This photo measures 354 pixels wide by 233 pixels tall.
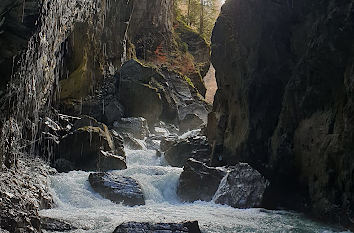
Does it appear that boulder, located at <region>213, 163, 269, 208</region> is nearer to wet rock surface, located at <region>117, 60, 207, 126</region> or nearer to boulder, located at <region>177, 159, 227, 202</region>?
boulder, located at <region>177, 159, 227, 202</region>

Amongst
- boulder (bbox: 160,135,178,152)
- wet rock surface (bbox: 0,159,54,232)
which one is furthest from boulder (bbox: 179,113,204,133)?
wet rock surface (bbox: 0,159,54,232)

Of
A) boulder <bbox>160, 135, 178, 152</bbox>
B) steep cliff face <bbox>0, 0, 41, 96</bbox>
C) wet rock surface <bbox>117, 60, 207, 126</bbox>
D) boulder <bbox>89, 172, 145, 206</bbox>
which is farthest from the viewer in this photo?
wet rock surface <bbox>117, 60, 207, 126</bbox>

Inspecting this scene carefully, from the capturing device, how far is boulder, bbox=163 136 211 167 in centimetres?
2227

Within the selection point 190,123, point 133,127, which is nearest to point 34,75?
point 133,127

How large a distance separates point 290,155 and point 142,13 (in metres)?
29.5

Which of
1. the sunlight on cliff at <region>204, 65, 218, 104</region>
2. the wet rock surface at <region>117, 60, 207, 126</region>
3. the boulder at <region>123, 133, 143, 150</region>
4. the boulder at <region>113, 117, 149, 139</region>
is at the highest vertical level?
the sunlight on cliff at <region>204, 65, 218, 104</region>

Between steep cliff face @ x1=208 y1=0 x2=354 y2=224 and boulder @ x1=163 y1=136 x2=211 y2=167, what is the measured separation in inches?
125

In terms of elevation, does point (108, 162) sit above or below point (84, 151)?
below

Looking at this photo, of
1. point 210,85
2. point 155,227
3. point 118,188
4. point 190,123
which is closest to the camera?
point 155,227

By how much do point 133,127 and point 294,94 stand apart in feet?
50.2

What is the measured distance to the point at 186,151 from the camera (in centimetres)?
2255

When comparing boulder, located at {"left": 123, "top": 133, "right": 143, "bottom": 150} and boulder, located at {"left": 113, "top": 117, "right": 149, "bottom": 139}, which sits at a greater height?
boulder, located at {"left": 113, "top": 117, "right": 149, "bottom": 139}

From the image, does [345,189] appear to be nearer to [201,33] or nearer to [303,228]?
[303,228]

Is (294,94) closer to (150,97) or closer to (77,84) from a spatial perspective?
(77,84)
